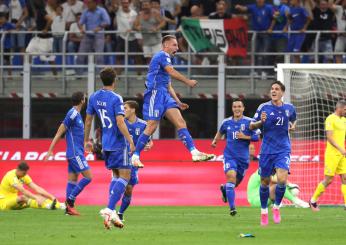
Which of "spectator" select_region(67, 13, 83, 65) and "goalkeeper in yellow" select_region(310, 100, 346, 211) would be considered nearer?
"goalkeeper in yellow" select_region(310, 100, 346, 211)

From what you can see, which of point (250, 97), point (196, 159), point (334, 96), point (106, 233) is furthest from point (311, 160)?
point (106, 233)

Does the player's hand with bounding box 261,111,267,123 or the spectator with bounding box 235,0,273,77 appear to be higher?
the spectator with bounding box 235,0,273,77

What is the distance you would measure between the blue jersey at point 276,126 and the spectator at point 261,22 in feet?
35.5

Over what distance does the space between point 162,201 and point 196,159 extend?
25.8 feet

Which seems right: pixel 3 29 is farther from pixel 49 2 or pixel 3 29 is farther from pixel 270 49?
pixel 270 49

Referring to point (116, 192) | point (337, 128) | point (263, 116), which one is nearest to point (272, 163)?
point (263, 116)

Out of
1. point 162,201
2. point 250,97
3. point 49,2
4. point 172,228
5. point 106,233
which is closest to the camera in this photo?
point 106,233

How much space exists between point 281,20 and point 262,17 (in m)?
0.48

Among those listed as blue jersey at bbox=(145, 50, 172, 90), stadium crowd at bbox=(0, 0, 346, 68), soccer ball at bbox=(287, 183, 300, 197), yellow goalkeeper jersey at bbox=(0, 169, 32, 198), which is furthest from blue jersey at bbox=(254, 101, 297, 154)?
stadium crowd at bbox=(0, 0, 346, 68)

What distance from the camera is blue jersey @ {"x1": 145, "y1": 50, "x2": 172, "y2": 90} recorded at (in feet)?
56.8

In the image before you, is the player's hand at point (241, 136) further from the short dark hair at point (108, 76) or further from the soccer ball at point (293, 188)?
the short dark hair at point (108, 76)

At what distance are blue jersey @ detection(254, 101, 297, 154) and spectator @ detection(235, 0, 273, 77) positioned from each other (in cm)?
1081

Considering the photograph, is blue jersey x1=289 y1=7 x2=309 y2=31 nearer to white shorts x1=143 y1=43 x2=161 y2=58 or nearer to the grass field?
white shorts x1=143 y1=43 x2=161 y2=58

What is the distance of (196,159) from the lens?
16.8m
